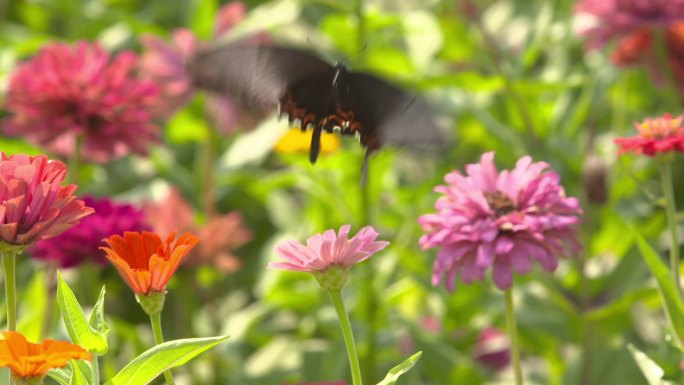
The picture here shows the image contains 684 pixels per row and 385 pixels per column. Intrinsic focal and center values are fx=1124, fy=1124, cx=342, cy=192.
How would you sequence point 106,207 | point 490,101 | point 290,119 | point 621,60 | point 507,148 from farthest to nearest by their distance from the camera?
point 490,101 → point 621,60 → point 507,148 → point 106,207 → point 290,119

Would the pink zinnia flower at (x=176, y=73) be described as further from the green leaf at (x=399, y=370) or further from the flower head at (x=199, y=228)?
the green leaf at (x=399, y=370)

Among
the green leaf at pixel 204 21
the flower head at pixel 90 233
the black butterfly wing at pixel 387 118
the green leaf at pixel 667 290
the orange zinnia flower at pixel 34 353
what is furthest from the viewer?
the green leaf at pixel 204 21

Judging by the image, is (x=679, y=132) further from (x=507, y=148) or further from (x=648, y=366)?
A: (x=507, y=148)

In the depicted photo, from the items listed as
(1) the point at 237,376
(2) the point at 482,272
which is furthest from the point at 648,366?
(1) the point at 237,376

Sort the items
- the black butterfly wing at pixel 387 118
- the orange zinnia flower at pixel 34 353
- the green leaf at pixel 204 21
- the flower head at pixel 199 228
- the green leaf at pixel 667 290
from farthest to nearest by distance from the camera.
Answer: the green leaf at pixel 204 21, the flower head at pixel 199 228, the black butterfly wing at pixel 387 118, the green leaf at pixel 667 290, the orange zinnia flower at pixel 34 353

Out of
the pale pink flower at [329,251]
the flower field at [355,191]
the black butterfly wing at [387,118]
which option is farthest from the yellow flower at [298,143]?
the pale pink flower at [329,251]

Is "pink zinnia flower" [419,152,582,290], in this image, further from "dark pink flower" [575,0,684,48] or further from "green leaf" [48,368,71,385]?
"dark pink flower" [575,0,684,48]
